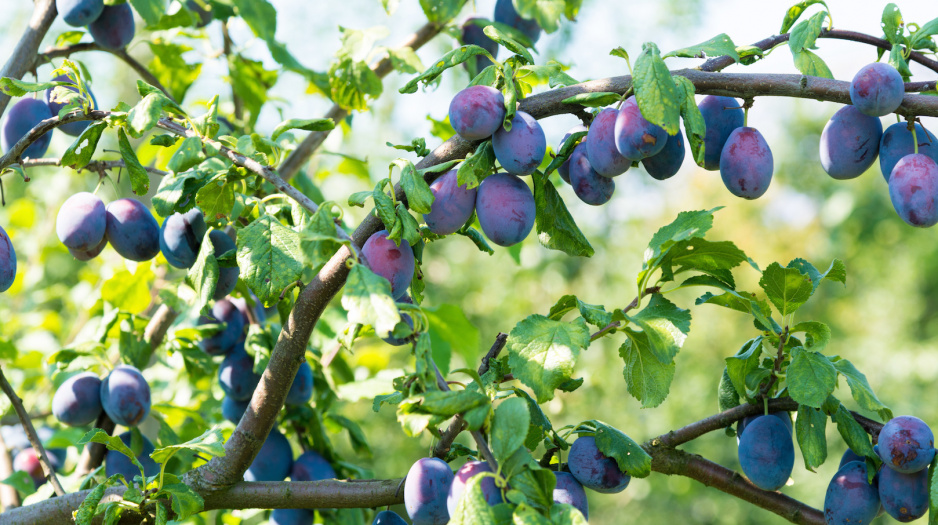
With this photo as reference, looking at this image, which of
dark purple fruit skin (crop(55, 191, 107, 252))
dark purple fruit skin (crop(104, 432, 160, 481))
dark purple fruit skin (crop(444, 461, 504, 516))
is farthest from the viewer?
dark purple fruit skin (crop(104, 432, 160, 481))

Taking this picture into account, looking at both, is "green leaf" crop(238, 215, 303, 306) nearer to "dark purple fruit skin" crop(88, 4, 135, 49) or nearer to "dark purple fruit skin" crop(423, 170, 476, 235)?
"dark purple fruit skin" crop(423, 170, 476, 235)

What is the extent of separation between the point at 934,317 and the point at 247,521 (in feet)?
24.3

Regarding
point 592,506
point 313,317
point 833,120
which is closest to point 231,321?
point 313,317

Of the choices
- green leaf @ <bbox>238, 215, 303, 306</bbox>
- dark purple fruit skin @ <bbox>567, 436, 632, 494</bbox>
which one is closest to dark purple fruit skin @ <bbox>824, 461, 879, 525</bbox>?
dark purple fruit skin @ <bbox>567, 436, 632, 494</bbox>

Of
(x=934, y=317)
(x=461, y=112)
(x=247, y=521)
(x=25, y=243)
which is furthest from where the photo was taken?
(x=934, y=317)

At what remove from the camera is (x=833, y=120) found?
88cm

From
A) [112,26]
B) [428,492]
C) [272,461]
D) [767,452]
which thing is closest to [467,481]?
[428,492]

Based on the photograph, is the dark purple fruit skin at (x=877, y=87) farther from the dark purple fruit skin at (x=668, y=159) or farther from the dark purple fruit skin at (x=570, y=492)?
the dark purple fruit skin at (x=570, y=492)

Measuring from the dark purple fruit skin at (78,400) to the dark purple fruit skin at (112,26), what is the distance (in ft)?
1.81

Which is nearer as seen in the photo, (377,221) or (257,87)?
(377,221)

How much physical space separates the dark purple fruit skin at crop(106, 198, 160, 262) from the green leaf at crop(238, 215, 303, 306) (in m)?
0.28

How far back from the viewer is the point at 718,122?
89cm

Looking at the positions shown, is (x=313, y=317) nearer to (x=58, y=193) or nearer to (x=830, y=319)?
(x=58, y=193)

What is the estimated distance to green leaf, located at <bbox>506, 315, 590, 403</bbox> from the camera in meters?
0.70
